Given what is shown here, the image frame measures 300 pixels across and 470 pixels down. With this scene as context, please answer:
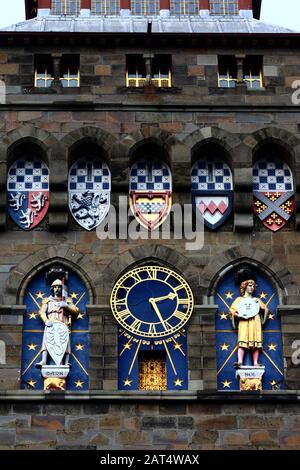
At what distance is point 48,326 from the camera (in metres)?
29.7

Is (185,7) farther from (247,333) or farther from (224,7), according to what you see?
(247,333)

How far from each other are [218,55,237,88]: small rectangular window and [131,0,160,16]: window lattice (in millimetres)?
3214

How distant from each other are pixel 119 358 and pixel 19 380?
68.3 inches

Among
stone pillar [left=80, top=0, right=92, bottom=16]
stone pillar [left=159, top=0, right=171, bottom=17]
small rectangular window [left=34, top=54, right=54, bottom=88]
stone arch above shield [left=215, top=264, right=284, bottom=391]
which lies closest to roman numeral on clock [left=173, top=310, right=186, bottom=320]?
stone arch above shield [left=215, top=264, right=284, bottom=391]

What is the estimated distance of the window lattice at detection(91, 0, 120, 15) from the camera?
114ft

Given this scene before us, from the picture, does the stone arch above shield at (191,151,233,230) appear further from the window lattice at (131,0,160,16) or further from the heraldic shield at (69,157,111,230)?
the window lattice at (131,0,160,16)

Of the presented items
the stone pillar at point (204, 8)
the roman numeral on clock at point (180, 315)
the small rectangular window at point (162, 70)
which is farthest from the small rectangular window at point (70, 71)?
the roman numeral on clock at point (180, 315)

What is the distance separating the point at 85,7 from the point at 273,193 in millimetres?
6326

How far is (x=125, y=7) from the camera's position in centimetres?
3491
